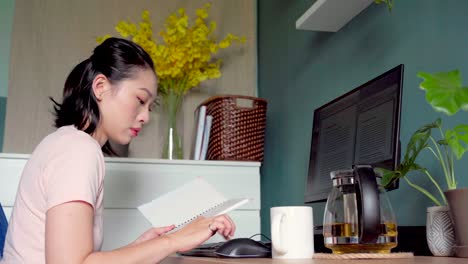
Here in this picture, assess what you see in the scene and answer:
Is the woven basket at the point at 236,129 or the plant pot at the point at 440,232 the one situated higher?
the woven basket at the point at 236,129

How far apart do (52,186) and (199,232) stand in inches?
11.6

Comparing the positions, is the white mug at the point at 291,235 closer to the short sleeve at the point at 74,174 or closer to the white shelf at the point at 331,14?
the short sleeve at the point at 74,174

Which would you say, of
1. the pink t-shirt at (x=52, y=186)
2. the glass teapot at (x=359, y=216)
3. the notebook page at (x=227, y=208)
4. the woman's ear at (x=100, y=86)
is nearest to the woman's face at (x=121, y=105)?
the woman's ear at (x=100, y=86)

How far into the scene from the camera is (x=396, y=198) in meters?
1.38

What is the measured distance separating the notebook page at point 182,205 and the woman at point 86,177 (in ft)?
0.26

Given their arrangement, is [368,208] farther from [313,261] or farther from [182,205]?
[182,205]

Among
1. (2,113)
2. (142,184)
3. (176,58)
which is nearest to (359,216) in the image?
(142,184)

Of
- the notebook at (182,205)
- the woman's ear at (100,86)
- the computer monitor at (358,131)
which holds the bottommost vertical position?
the notebook at (182,205)

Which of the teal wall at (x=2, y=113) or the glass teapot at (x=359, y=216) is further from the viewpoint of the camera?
the teal wall at (x=2, y=113)

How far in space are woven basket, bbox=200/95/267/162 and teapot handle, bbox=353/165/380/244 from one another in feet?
4.22

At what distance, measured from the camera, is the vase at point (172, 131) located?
2.27 metres

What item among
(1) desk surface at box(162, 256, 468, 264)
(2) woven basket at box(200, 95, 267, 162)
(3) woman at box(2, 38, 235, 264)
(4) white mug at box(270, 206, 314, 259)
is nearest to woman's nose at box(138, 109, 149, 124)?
(3) woman at box(2, 38, 235, 264)

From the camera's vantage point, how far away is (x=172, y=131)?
2.30m

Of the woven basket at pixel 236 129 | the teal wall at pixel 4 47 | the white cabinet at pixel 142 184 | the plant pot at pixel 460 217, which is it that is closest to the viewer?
the plant pot at pixel 460 217
